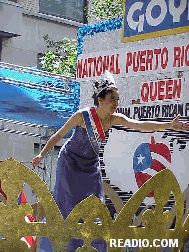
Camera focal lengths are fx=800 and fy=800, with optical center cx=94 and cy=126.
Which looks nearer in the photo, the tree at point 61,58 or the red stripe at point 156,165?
the red stripe at point 156,165

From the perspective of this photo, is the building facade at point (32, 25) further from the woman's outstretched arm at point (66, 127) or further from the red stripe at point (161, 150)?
the woman's outstretched arm at point (66, 127)

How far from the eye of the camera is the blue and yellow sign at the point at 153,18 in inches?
283

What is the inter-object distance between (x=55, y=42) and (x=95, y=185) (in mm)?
15778

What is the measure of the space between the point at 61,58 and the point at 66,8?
11.7ft

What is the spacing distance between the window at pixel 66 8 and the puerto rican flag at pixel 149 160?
1384 cm

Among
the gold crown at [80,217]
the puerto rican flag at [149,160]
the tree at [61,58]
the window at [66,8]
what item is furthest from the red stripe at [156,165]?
the window at [66,8]

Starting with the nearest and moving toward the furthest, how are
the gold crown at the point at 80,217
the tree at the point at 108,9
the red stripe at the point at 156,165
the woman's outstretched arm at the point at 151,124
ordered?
the gold crown at the point at 80,217 < the woman's outstretched arm at the point at 151,124 < the red stripe at the point at 156,165 < the tree at the point at 108,9

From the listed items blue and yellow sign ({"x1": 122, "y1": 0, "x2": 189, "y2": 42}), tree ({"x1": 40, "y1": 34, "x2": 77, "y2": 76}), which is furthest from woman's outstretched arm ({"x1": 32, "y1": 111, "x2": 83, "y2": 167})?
tree ({"x1": 40, "y1": 34, "x2": 77, "y2": 76})

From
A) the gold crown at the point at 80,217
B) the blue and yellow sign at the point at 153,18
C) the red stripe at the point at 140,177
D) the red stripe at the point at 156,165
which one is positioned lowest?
the red stripe at the point at 140,177

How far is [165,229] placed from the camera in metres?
2.79

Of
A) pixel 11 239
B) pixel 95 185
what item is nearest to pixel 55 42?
pixel 95 185

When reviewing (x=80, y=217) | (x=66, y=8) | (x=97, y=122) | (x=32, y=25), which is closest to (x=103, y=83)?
(x=97, y=122)

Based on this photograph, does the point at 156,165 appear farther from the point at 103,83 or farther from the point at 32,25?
the point at 32,25

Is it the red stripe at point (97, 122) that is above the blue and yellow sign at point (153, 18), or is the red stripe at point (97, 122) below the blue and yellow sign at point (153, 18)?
below
